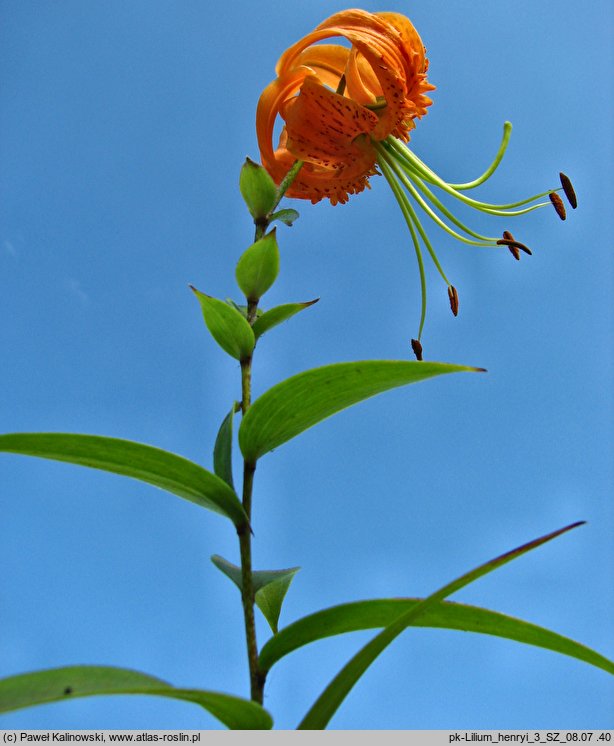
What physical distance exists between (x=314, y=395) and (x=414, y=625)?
0.58ft

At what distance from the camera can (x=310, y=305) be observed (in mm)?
609

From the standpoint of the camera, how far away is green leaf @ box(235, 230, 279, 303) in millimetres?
586

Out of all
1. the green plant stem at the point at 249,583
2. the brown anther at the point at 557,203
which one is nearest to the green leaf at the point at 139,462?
the green plant stem at the point at 249,583

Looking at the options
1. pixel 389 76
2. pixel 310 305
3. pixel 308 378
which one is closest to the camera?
pixel 308 378

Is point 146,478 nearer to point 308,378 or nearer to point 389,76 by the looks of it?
point 308,378

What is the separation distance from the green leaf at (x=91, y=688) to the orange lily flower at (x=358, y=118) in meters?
0.50

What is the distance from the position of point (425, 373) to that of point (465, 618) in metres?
0.17

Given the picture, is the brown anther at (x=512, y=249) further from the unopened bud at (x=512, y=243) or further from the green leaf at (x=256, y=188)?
the green leaf at (x=256, y=188)

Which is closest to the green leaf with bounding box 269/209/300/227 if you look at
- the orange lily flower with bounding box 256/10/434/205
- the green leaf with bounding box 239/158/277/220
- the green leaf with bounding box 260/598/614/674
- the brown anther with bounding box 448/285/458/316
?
the green leaf with bounding box 239/158/277/220

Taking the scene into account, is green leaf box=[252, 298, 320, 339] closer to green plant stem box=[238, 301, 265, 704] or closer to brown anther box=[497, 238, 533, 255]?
green plant stem box=[238, 301, 265, 704]

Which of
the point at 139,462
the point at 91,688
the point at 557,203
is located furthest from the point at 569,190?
the point at 91,688

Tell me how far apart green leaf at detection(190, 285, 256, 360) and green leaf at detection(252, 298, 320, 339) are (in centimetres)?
4

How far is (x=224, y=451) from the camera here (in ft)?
1.83
